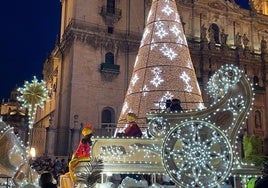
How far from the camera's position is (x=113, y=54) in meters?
23.6

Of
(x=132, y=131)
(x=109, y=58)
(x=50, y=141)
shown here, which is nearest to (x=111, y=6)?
(x=109, y=58)

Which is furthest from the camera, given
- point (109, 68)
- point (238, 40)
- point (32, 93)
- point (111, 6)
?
point (238, 40)

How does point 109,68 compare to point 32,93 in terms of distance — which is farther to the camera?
point 109,68

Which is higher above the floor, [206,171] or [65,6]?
[65,6]

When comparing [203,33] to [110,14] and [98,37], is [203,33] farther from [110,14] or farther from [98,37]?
[98,37]

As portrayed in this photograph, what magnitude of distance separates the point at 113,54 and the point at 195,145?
58.6ft

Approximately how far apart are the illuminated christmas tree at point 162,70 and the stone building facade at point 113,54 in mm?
8766

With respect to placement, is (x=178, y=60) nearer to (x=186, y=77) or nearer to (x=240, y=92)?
(x=186, y=77)

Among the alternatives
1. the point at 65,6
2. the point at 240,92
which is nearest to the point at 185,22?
the point at 65,6

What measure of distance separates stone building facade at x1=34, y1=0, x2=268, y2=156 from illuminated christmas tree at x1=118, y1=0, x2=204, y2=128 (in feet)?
28.8

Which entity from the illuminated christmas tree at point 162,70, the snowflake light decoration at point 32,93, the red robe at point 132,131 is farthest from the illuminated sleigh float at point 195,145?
the snowflake light decoration at point 32,93

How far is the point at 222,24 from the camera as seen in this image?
96.1 ft

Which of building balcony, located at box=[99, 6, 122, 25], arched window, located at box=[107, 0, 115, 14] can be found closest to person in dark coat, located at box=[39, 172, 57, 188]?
building balcony, located at box=[99, 6, 122, 25]

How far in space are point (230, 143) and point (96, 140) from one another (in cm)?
238
